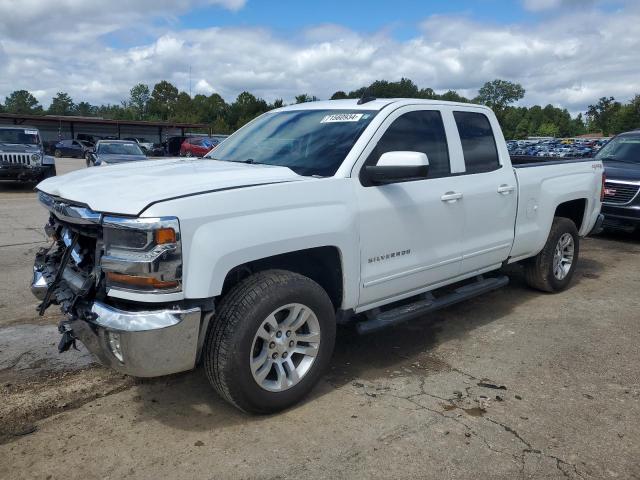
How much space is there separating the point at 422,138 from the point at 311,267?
55.9 inches

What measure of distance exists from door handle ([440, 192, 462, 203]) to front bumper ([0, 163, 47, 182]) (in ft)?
45.4

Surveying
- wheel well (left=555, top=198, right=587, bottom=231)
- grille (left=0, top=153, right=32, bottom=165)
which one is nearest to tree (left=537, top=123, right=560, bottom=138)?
grille (left=0, top=153, right=32, bottom=165)

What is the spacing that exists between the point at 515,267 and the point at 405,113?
143 inches

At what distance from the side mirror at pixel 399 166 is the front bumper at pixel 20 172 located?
45.9ft

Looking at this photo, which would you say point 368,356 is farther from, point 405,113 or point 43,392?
point 43,392

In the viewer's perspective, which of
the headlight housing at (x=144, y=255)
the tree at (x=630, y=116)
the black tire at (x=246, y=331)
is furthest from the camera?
the tree at (x=630, y=116)

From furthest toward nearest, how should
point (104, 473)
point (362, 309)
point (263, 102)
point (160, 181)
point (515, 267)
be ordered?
point (263, 102), point (515, 267), point (362, 309), point (160, 181), point (104, 473)

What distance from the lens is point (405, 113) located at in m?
4.22

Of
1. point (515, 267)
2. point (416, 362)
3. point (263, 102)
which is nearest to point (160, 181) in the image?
point (416, 362)

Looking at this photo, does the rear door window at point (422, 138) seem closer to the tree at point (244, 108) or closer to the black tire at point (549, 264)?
the black tire at point (549, 264)

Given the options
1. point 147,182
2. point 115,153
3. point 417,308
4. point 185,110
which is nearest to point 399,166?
point 417,308

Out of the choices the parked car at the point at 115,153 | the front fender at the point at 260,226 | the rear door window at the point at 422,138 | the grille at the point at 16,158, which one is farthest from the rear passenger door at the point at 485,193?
the parked car at the point at 115,153

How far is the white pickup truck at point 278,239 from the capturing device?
2883 mm

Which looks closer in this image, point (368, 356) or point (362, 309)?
point (362, 309)
